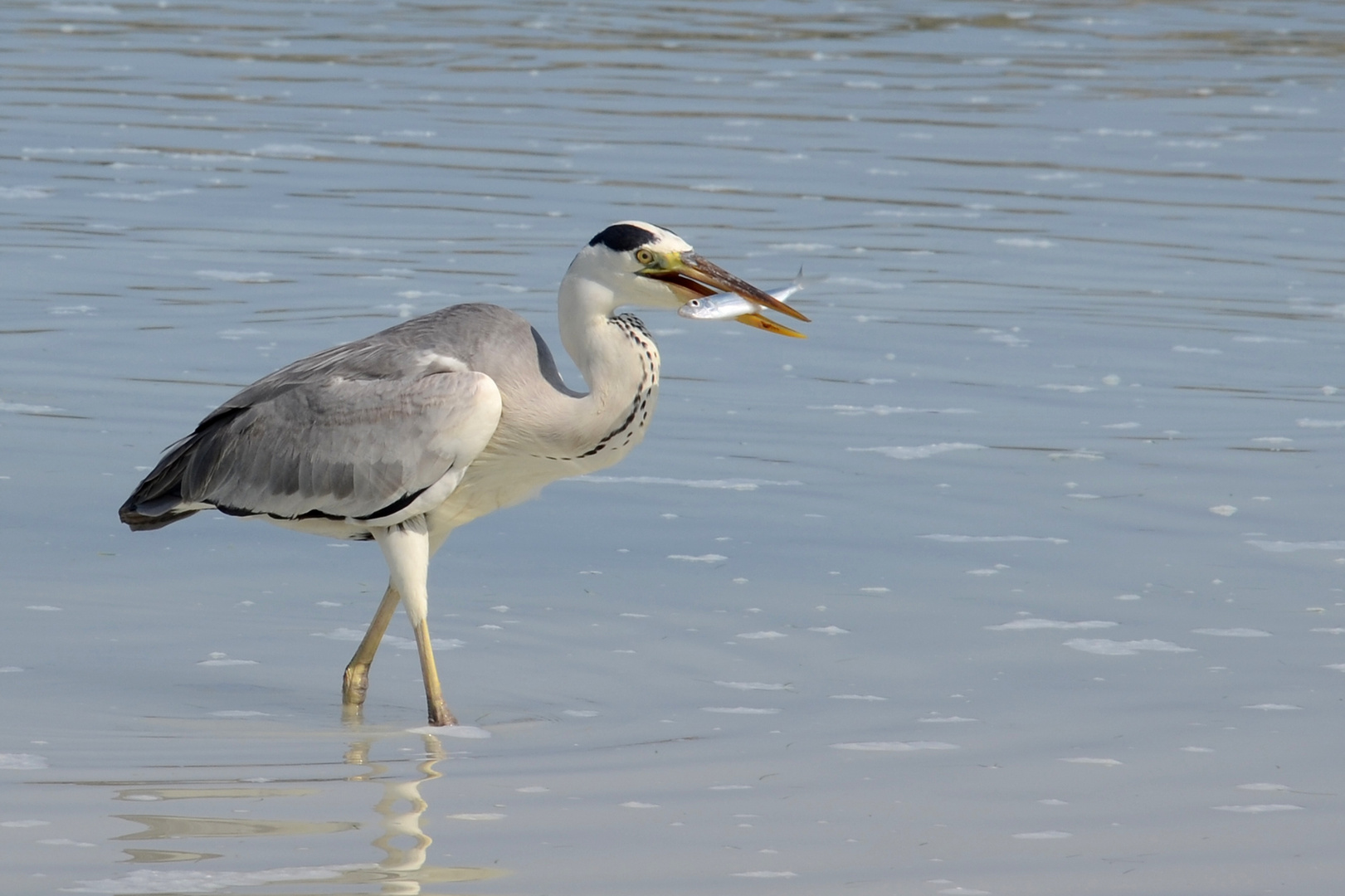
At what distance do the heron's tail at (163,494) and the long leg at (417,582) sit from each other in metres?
0.76

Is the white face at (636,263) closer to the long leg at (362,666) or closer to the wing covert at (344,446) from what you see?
the wing covert at (344,446)

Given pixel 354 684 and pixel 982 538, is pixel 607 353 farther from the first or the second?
pixel 982 538

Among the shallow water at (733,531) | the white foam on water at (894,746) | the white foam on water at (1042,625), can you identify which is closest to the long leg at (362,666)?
the shallow water at (733,531)

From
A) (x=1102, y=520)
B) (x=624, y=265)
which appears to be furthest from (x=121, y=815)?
(x=1102, y=520)

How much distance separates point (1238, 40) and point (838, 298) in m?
14.5

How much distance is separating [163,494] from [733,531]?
2433mm

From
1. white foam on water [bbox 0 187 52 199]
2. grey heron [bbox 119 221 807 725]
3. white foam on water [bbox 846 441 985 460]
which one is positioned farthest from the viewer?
white foam on water [bbox 0 187 52 199]

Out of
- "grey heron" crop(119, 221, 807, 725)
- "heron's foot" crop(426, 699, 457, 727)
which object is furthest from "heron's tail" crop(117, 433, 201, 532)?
"heron's foot" crop(426, 699, 457, 727)

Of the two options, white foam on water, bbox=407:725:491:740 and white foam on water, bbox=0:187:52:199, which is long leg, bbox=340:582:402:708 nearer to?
white foam on water, bbox=407:725:491:740

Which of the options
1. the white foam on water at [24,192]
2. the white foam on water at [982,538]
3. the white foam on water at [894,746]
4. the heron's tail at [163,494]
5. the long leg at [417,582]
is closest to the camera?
the white foam on water at [894,746]

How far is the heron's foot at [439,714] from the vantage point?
6211 millimetres

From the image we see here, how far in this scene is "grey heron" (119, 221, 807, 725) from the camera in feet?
20.7

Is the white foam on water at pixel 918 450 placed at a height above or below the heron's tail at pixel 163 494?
below

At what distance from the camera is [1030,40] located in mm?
25266
